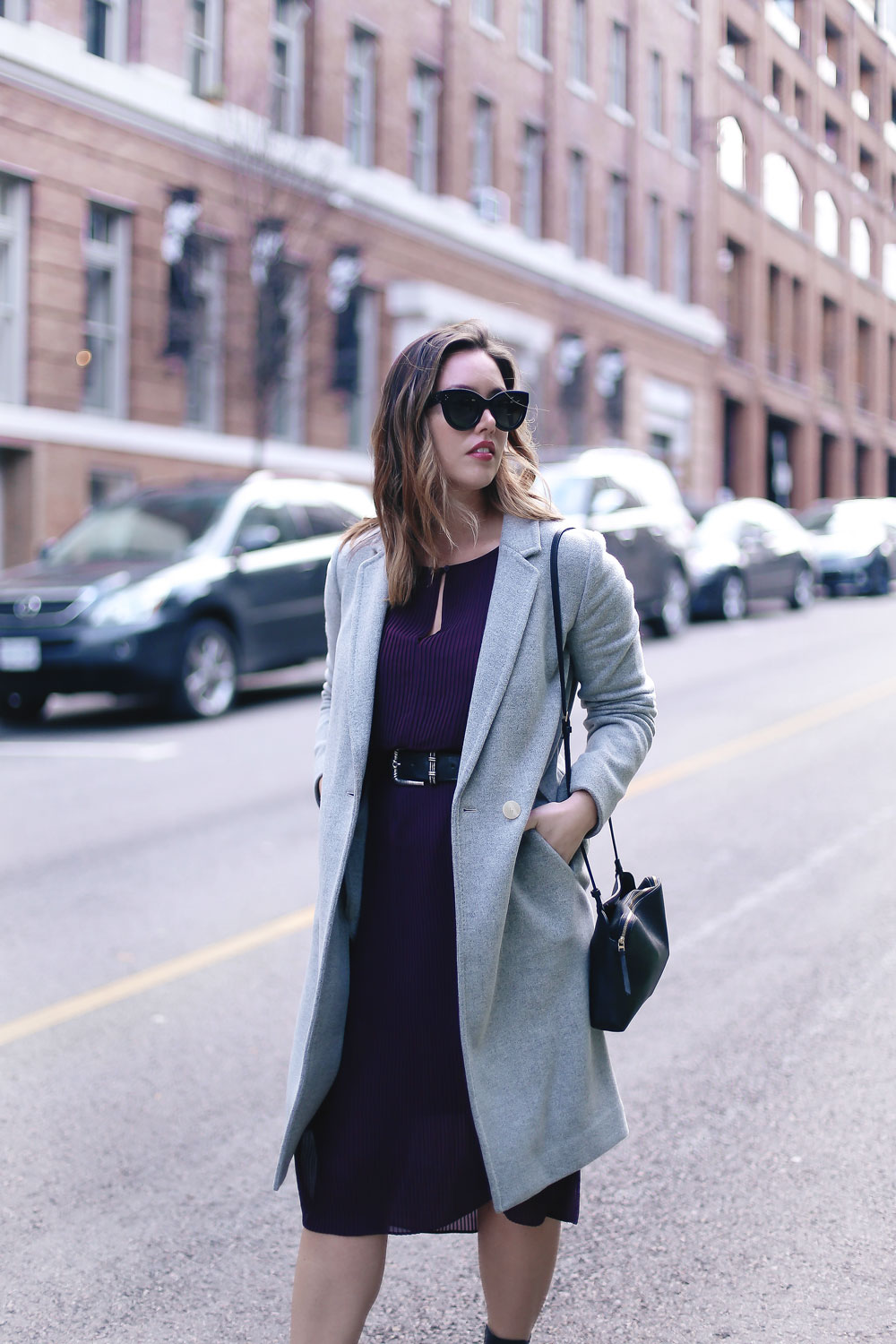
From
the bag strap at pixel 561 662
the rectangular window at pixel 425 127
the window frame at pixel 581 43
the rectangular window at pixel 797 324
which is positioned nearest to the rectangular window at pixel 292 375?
the rectangular window at pixel 425 127

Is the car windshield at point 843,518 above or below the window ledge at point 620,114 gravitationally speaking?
below

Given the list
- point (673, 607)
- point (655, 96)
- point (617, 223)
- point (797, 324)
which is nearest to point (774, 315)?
point (797, 324)

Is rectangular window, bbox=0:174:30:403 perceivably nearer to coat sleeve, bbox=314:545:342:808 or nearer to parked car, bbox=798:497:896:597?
parked car, bbox=798:497:896:597

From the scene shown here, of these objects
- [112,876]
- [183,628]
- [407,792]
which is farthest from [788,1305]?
[183,628]

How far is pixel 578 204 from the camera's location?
34.1 meters

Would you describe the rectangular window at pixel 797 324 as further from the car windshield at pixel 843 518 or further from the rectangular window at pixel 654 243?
the car windshield at pixel 843 518

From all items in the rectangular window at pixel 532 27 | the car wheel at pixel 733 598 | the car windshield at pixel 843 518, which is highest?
the rectangular window at pixel 532 27

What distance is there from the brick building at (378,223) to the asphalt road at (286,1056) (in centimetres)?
1266

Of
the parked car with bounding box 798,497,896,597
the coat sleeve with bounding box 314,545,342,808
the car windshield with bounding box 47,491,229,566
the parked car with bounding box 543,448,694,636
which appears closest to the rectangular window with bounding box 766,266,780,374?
the parked car with bounding box 798,497,896,597

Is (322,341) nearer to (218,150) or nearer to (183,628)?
(218,150)

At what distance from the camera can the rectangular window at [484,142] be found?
98.6ft

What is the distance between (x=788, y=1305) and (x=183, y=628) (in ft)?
30.5

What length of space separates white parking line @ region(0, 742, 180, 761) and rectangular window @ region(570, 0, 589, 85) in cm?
2623

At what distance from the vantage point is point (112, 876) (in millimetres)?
6996
